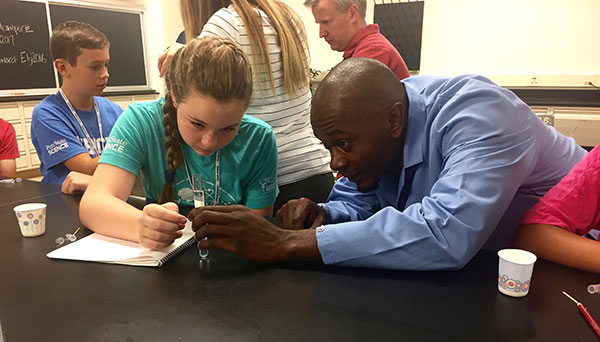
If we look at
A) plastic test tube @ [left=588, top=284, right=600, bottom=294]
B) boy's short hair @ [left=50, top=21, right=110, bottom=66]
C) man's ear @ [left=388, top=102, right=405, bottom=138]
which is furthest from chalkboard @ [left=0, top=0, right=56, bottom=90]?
plastic test tube @ [left=588, top=284, right=600, bottom=294]

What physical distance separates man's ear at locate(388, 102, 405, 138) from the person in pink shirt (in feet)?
1.25

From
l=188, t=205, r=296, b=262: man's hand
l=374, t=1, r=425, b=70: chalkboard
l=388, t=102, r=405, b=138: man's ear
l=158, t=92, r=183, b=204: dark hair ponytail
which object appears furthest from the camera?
l=374, t=1, r=425, b=70: chalkboard

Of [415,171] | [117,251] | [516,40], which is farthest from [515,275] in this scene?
[516,40]

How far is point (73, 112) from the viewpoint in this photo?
215 cm

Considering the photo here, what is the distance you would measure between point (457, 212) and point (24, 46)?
5.19m

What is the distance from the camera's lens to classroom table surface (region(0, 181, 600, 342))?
2.19ft

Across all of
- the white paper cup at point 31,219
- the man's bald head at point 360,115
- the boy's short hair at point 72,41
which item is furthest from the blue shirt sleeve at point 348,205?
the boy's short hair at point 72,41

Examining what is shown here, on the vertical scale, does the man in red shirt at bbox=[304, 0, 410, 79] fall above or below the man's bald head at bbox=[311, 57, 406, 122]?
above

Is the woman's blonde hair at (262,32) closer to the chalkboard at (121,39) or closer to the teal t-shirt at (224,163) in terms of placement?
the teal t-shirt at (224,163)

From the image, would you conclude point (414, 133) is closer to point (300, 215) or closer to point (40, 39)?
point (300, 215)

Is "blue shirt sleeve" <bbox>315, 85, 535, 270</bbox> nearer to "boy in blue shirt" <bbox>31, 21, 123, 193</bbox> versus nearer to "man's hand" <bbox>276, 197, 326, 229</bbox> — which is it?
"man's hand" <bbox>276, 197, 326, 229</bbox>

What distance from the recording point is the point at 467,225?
0.85 m

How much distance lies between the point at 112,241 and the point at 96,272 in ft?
0.60

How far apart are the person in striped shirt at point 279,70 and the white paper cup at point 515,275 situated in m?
0.93
